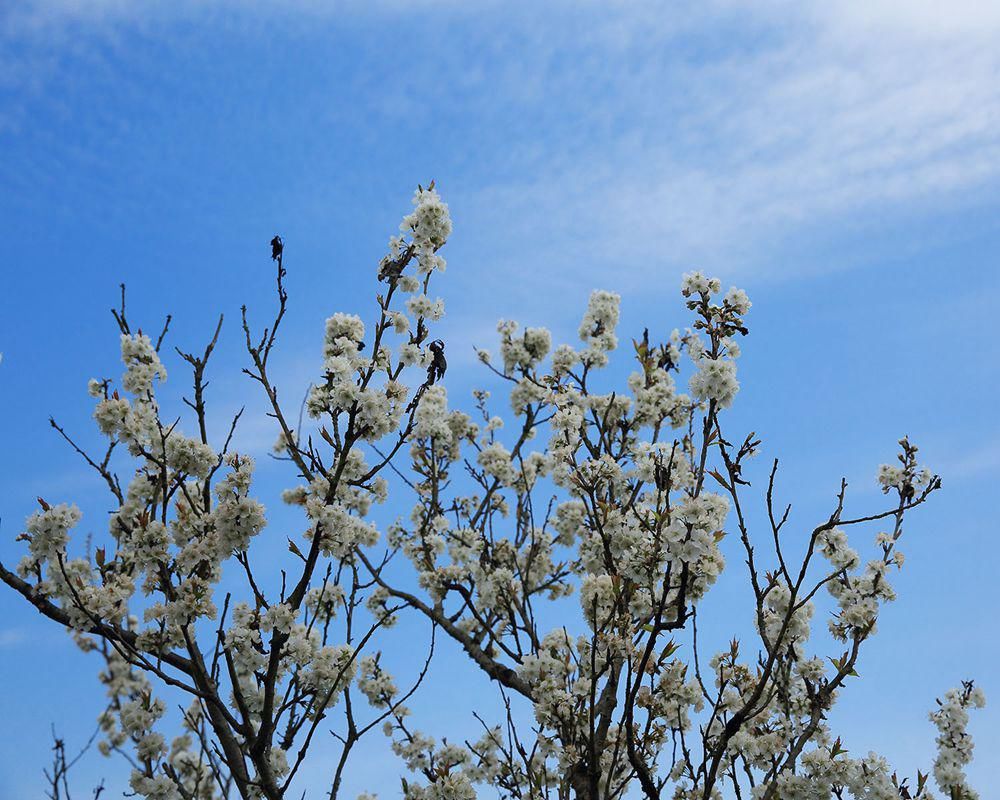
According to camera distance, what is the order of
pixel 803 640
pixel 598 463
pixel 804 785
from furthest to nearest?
pixel 598 463 → pixel 803 640 → pixel 804 785

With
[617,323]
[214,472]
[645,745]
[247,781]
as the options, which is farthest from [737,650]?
[617,323]

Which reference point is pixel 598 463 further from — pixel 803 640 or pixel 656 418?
pixel 656 418

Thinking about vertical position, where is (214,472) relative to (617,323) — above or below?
below

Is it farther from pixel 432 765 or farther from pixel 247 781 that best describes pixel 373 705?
pixel 247 781

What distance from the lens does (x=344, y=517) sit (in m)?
5.30

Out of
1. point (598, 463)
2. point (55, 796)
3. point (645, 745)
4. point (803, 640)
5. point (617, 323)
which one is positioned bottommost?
point (645, 745)

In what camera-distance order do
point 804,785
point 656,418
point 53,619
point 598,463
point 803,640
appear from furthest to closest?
point 656,418, point 598,463, point 803,640, point 804,785, point 53,619

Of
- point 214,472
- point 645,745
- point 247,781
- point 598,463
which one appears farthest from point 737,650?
point 214,472

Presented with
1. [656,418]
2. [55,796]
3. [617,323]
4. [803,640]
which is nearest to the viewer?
[803,640]

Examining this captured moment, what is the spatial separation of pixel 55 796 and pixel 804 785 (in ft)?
19.1

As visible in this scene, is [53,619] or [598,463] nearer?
[53,619]

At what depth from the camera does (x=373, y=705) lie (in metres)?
8.44

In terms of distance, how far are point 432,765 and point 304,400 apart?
12.2 feet

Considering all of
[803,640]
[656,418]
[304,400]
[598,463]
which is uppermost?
[656,418]
